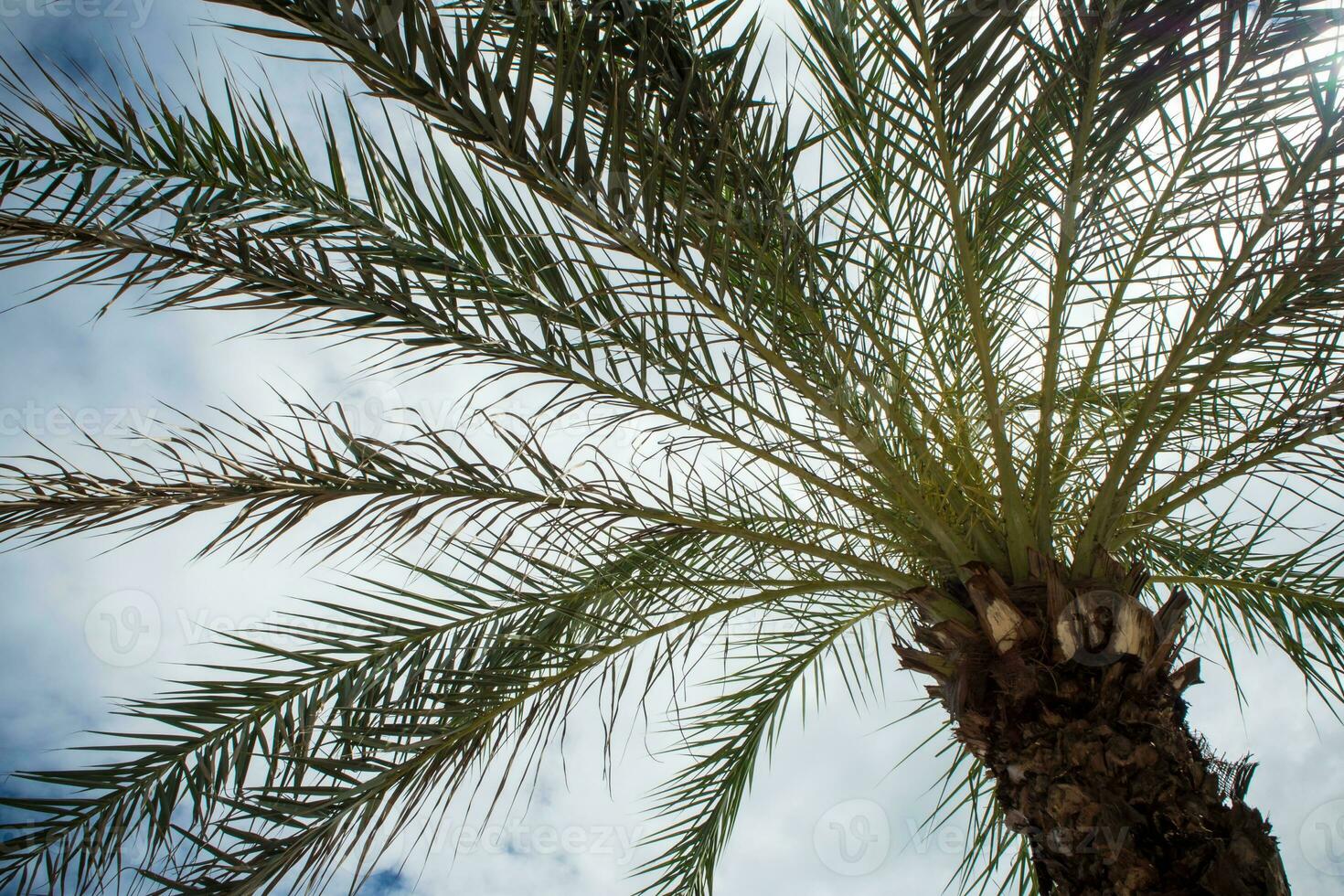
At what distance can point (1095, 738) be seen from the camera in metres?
2.52

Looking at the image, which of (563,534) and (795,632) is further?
(795,632)

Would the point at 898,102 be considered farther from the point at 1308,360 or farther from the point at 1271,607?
the point at 1271,607

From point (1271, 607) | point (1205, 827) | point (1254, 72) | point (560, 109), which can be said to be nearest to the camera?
point (560, 109)

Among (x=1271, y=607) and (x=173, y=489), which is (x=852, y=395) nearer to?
(x=1271, y=607)

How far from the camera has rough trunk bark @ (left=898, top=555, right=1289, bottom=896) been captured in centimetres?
228

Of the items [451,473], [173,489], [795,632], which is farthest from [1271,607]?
[173,489]

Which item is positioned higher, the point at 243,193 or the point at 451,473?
the point at 243,193

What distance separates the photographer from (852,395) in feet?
11.1

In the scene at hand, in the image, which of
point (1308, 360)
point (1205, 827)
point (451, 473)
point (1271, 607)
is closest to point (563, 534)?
point (451, 473)

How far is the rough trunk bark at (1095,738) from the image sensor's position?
2275 millimetres

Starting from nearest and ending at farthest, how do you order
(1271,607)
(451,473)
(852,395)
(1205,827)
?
1. (1205,827)
2. (451,473)
3. (852,395)
4. (1271,607)

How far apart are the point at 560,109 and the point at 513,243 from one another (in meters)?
0.84

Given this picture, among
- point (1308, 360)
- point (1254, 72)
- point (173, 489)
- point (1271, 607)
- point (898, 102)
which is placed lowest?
point (173, 489)

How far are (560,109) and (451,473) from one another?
4.29 ft
